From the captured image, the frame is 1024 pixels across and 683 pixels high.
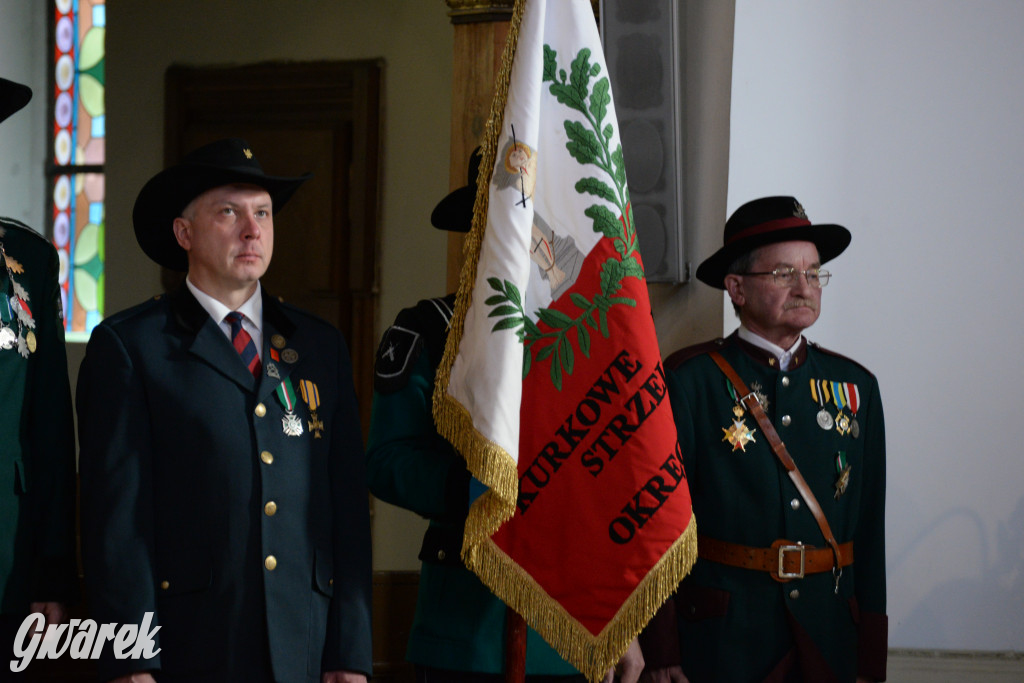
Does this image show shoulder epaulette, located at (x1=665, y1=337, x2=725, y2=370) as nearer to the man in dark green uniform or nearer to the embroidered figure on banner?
the man in dark green uniform

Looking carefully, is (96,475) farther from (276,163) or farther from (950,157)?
(276,163)

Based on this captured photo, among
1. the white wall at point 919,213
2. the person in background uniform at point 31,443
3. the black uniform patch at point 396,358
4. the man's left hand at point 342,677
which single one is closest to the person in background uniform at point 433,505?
the black uniform patch at point 396,358

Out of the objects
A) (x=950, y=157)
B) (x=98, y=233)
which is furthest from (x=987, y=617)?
(x=98, y=233)

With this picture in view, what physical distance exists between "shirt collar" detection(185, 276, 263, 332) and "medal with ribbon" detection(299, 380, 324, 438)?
137 mm

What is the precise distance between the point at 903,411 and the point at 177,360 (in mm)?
2468

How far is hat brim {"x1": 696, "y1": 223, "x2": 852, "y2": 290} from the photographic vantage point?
2.44m

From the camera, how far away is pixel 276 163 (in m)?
4.79

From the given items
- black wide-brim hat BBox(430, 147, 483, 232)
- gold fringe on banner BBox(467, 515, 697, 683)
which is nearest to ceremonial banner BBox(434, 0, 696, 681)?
gold fringe on banner BBox(467, 515, 697, 683)

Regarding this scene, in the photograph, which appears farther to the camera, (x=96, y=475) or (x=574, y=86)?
(x=574, y=86)

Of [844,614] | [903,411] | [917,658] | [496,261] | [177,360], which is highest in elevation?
[496,261]

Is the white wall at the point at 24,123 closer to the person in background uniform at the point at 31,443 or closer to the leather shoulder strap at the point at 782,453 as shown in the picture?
the person in background uniform at the point at 31,443

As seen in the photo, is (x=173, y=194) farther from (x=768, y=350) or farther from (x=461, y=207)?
(x=768, y=350)

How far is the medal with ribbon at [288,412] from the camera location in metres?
1.83

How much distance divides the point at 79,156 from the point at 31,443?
3.65 meters
